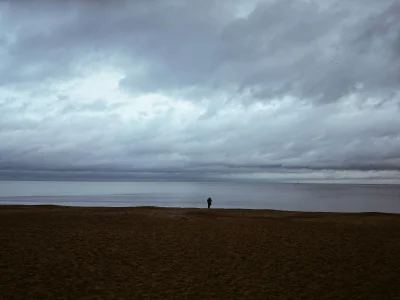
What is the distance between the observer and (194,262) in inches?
586

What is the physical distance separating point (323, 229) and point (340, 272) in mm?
11597

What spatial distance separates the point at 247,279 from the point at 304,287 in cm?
205

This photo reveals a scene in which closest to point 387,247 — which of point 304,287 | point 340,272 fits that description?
point 340,272

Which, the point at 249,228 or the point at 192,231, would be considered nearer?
the point at 192,231

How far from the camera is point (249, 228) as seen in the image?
24719 mm

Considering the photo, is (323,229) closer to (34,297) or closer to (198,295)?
(198,295)

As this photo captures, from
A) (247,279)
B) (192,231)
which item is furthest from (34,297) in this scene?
(192,231)

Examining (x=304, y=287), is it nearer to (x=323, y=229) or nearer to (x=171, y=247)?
(x=171, y=247)

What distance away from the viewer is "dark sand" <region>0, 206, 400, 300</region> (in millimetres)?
11156

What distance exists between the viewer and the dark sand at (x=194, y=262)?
36.6 feet

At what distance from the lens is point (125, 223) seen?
86.0 ft

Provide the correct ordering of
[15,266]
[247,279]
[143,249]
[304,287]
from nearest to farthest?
[304,287] → [247,279] → [15,266] → [143,249]

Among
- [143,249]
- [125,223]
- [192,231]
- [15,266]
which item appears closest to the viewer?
[15,266]

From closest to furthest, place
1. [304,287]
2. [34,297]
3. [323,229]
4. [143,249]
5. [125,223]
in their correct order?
[34,297] → [304,287] → [143,249] → [323,229] → [125,223]
